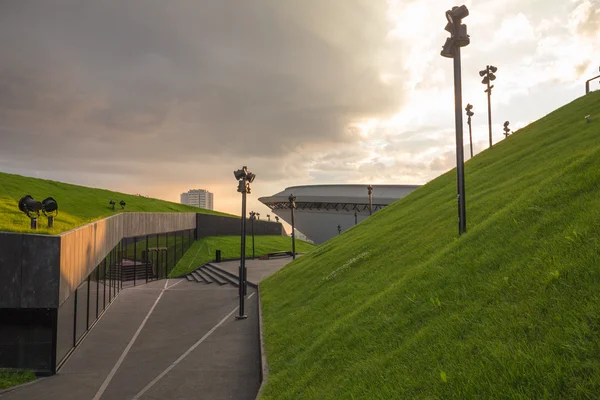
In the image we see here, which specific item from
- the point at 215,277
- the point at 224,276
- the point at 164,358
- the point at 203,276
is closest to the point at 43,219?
the point at 164,358

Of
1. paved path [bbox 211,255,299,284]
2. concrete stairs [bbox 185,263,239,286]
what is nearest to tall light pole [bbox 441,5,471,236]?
paved path [bbox 211,255,299,284]

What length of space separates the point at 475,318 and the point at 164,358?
11028mm

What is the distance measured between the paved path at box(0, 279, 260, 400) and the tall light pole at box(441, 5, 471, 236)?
762cm

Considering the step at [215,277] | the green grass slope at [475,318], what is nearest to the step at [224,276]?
the step at [215,277]

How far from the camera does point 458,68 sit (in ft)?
36.1

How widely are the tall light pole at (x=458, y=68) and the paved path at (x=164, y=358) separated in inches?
300

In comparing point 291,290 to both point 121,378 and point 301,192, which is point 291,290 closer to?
point 121,378

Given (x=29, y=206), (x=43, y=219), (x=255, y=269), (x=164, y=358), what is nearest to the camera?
(x=164, y=358)

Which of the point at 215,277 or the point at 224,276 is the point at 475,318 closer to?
the point at 224,276

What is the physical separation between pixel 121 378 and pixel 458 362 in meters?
10.5

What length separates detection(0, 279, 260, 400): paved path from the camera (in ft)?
33.6

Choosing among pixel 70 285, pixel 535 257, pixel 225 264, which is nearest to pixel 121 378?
pixel 70 285

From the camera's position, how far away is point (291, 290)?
16.6 m

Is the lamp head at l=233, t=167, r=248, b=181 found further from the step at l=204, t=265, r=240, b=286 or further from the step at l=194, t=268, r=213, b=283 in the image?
the step at l=194, t=268, r=213, b=283
